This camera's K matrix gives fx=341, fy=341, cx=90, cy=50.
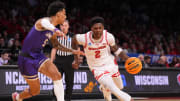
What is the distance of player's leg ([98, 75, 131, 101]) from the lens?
6898 millimetres

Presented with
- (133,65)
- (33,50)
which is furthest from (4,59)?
(133,65)

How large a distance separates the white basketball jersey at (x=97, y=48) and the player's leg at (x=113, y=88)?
1.27 feet

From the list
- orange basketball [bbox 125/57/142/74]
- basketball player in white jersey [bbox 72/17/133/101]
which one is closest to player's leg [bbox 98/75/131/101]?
basketball player in white jersey [bbox 72/17/133/101]

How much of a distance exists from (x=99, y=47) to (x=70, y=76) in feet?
5.73

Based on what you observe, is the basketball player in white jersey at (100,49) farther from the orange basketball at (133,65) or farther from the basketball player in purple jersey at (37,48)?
the basketball player in purple jersey at (37,48)

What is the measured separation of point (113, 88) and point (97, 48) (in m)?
1.00

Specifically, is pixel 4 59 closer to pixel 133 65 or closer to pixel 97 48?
pixel 97 48

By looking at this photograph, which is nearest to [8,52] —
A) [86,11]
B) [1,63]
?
[1,63]

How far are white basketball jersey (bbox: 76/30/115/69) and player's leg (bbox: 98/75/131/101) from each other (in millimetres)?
388

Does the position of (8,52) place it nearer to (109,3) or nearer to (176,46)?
(176,46)

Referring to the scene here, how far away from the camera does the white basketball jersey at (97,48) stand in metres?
7.48

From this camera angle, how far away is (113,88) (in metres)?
7.03

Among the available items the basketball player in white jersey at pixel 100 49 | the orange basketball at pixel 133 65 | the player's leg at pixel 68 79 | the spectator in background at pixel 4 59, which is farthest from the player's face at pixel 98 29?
→ the spectator in background at pixel 4 59

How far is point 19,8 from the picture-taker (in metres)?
18.2
